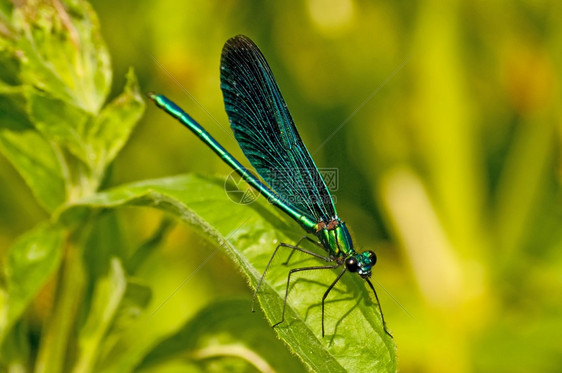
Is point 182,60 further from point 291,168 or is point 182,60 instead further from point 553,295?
point 553,295

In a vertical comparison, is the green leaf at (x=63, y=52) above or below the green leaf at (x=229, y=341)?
above

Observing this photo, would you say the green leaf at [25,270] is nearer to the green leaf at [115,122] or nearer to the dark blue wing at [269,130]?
the green leaf at [115,122]

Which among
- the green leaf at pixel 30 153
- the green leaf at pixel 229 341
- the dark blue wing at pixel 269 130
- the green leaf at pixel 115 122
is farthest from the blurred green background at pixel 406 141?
the green leaf at pixel 115 122

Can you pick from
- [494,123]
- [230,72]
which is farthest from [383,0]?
[230,72]

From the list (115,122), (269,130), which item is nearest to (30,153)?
(115,122)

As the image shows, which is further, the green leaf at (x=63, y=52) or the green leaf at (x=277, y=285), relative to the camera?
the green leaf at (x=63, y=52)

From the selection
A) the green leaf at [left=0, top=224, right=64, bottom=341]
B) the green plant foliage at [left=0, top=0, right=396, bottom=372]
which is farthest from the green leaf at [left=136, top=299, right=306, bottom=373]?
the green leaf at [left=0, top=224, right=64, bottom=341]

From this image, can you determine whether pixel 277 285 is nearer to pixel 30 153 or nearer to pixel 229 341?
pixel 229 341
